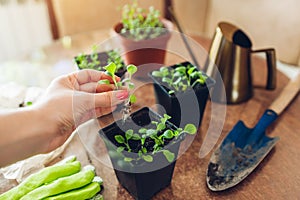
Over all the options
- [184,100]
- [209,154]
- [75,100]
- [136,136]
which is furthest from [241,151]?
[75,100]

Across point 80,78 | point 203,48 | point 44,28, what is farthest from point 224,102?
point 44,28

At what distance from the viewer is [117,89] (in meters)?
0.56

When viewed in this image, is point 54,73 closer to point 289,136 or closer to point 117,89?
point 117,89

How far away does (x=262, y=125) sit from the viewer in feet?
2.36

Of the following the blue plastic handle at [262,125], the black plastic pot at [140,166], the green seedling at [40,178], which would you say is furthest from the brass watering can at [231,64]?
the green seedling at [40,178]

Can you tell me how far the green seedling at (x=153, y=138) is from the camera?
0.49 meters

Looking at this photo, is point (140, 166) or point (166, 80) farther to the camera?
point (166, 80)

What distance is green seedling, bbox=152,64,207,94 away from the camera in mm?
649

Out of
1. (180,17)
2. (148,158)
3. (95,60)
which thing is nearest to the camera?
(148,158)

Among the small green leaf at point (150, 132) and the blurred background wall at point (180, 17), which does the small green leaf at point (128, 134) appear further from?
the blurred background wall at point (180, 17)

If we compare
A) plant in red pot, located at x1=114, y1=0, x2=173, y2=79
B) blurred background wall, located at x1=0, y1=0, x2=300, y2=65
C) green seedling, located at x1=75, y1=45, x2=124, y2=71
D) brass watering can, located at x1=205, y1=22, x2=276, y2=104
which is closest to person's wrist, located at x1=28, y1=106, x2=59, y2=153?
green seedling, located at x1=75, y1=45, x2=124, y2=71

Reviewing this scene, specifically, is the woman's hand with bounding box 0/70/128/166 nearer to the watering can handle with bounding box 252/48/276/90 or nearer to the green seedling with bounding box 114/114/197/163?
the green seedling with bounding box 114/114/197/163

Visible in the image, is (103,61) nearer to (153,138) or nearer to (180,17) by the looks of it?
(153,138)

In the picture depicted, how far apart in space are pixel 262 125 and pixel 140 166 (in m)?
0.38
